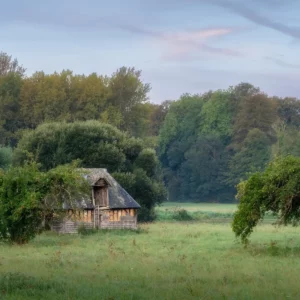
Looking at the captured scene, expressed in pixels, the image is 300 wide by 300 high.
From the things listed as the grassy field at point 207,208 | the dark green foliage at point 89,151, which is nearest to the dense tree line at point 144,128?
the dark green foliage at point 89,151

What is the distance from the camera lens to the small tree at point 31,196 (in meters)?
34.1

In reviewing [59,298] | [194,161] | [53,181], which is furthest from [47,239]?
[194,161]

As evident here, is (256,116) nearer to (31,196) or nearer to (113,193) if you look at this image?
(113,193)

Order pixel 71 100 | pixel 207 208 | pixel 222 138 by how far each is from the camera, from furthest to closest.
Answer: pixel 222 138, pixel 207 208, pixel 71 100

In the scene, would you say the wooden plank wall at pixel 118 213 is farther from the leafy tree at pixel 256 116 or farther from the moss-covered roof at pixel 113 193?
the leafy tree at pixel 256 116

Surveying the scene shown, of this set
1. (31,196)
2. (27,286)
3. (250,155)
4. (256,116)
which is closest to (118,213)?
(31,196)

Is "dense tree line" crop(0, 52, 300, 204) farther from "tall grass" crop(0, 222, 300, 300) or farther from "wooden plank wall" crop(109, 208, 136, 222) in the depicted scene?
"wooden plank wall" crop(109, 208, 136, 222)

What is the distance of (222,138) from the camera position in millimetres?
119625

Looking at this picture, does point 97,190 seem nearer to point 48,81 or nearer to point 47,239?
point 47,239

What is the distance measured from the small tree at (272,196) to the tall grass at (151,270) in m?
1.13

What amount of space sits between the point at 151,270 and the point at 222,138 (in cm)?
9811

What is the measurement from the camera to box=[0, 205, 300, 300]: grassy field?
17.5 metres

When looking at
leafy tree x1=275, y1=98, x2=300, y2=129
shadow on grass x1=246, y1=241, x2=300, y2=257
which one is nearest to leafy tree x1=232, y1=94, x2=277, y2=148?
leafy tree x1=275, y1=98, x2=300, y2=129

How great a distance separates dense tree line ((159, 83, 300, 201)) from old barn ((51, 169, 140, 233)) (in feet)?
181
